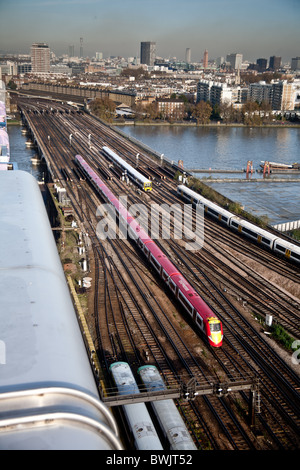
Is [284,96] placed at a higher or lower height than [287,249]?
higher

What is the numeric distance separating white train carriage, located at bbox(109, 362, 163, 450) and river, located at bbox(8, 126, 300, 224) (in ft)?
29.7

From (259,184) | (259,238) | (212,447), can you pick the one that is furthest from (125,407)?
(259,184)

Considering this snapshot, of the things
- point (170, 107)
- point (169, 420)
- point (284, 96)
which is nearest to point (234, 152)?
point (170, 107)

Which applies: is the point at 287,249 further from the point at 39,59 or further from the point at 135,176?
the point at 39,59

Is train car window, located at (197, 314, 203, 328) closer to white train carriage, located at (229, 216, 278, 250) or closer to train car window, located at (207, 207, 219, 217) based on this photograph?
A: white train carriage, located at (229, 216, 278, 250)

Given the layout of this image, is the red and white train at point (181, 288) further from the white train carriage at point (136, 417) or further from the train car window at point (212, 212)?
the train car window at point (212, 212)

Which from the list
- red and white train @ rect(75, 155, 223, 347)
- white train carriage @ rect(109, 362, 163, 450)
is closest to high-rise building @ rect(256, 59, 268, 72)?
red and white train @ rect(75, 155, 223, 347)

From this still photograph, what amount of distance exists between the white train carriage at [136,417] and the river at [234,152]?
29.7 feet

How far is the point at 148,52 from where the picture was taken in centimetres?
14875

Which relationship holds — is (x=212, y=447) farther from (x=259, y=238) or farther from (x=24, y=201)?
(x=259, y=238)

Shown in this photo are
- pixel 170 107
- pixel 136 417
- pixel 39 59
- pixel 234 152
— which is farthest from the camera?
pixel 39 59

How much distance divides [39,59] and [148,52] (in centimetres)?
6119

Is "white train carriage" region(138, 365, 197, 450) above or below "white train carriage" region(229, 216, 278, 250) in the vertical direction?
below

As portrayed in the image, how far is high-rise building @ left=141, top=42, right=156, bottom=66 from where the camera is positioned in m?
148
